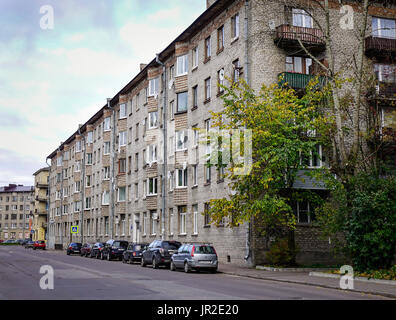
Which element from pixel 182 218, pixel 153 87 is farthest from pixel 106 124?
pixel 182 218

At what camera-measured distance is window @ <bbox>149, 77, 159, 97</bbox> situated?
44688 millimetres

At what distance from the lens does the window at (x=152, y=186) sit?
44125mm

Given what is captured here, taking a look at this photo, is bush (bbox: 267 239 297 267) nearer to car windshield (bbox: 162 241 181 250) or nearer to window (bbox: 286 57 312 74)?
car windshield (bbox: 162 241 181 250)

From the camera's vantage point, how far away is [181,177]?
39688 millimetres

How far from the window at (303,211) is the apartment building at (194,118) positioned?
6 cm

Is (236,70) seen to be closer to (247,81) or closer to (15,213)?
(247,81)

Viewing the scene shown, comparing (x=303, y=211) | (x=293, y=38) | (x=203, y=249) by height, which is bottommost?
(x=203, y=249)

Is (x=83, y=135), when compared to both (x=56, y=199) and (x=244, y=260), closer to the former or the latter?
(x=56, y=199)

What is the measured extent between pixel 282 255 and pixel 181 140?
49.1 ft

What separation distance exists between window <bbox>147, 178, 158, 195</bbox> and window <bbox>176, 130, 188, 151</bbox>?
581 centimetres

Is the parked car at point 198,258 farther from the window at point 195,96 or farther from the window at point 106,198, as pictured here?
the window at point 106,198

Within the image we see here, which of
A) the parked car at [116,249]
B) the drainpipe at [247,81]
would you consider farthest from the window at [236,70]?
the parked car at [116,249]

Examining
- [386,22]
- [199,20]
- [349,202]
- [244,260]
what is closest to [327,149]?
[349,202]

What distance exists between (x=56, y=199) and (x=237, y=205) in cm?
6736
